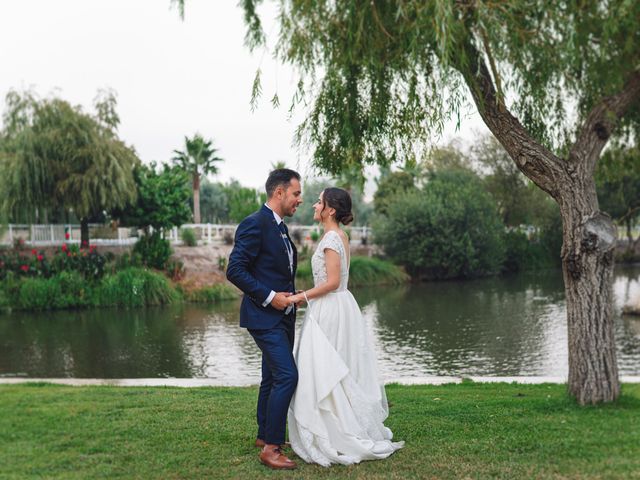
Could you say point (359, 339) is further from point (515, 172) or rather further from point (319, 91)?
point (515, 172)

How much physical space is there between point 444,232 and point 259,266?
28997mm

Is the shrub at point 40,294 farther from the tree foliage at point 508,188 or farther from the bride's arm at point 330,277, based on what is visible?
the tree foliage at point 508,188

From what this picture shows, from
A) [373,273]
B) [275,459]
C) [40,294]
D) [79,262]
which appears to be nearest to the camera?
[275,459]

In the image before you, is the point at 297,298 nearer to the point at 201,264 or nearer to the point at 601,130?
the point at 601,130

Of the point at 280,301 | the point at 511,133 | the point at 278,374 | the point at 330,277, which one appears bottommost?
the point at 278,374

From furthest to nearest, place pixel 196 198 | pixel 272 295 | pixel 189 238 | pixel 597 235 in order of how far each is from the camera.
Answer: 1. pixel 196 198
2. pixel 189 238
3. pixel 597 235
4. pixel 272 295

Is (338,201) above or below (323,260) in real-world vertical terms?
above

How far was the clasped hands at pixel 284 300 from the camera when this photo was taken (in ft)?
16.1

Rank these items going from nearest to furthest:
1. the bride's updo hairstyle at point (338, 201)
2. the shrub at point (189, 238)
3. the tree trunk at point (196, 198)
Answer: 1. the bride's updo hairstyle at point (338, 201)
2. the shrub at point (189, 238)
3. the tree trunk at point (196, 198)

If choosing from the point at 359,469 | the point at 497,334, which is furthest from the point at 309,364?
the point at 497,334

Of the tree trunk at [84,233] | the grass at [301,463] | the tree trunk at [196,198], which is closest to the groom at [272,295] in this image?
the grass at [301,463]

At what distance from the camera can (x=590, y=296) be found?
623 cm

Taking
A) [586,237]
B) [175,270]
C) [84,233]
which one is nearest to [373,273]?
[175,270]

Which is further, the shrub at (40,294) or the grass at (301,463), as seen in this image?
the shrub at (40,294)
